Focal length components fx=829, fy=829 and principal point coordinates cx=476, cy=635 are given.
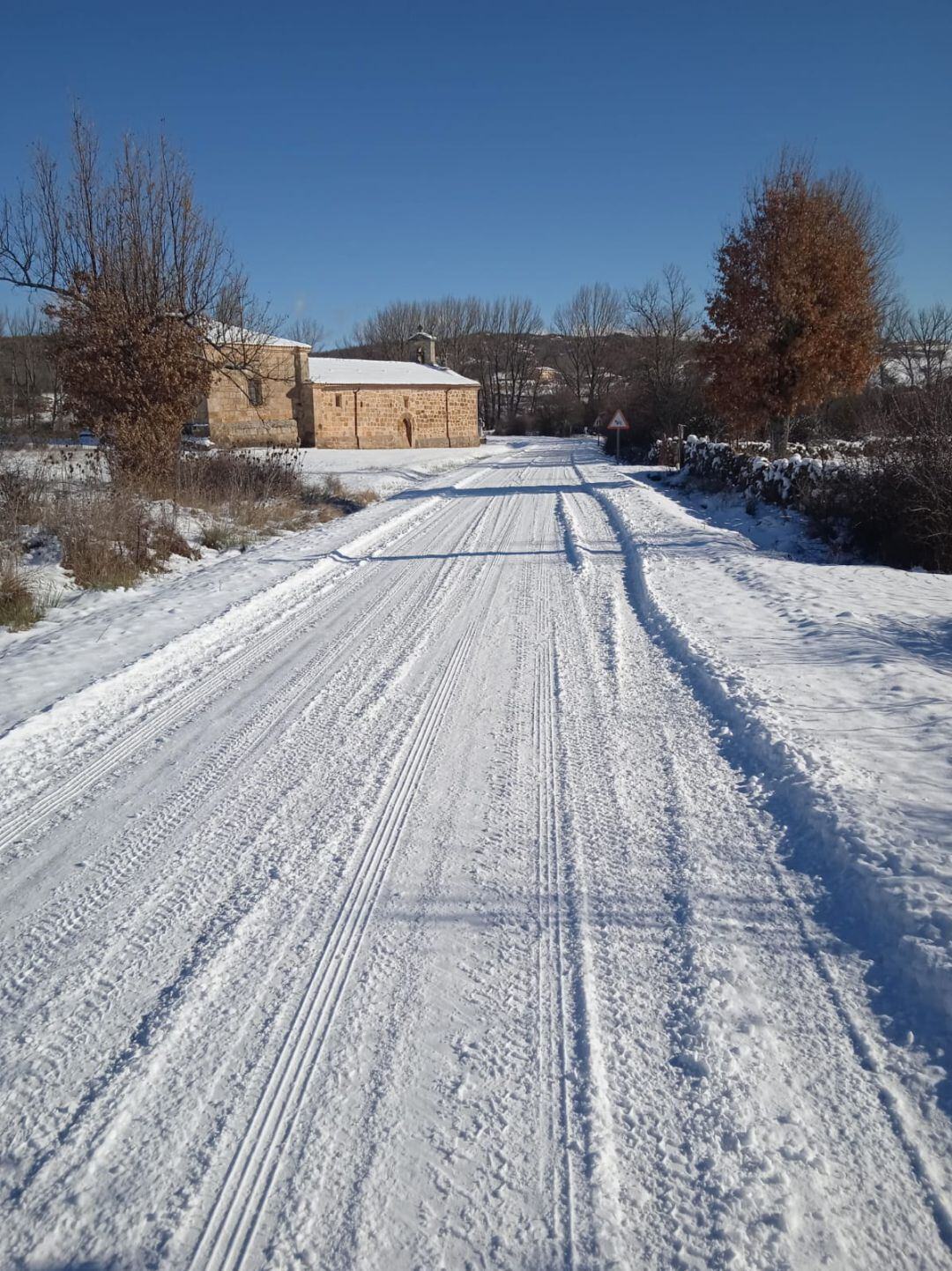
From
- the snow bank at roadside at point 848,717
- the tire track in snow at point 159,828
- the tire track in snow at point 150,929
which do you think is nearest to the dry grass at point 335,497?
the snow bank at roadside at point 848,717

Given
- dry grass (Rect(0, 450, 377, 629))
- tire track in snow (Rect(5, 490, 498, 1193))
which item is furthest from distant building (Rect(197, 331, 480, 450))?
tire track in snow (Rect(5, 490, 498, 1193))

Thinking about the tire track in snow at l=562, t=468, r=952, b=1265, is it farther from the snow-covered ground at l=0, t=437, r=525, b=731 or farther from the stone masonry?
the stone masonry

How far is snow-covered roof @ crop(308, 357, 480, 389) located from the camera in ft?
164

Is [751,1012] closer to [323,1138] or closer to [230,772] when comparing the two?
[323,1138]

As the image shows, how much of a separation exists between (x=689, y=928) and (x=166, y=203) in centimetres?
1790

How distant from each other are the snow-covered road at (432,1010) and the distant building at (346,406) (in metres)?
40.7

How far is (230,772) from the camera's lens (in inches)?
187

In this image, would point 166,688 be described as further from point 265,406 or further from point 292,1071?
point 265,406

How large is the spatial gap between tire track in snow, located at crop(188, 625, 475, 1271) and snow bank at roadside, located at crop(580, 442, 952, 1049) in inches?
73.5

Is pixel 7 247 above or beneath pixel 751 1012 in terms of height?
above

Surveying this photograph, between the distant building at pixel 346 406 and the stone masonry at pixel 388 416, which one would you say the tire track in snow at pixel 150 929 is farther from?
the stone masonry at pixel 388 416

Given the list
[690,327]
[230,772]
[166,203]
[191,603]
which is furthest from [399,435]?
[230,772]

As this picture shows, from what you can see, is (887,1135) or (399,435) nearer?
(887,1135)

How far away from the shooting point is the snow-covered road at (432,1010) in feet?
6.80
